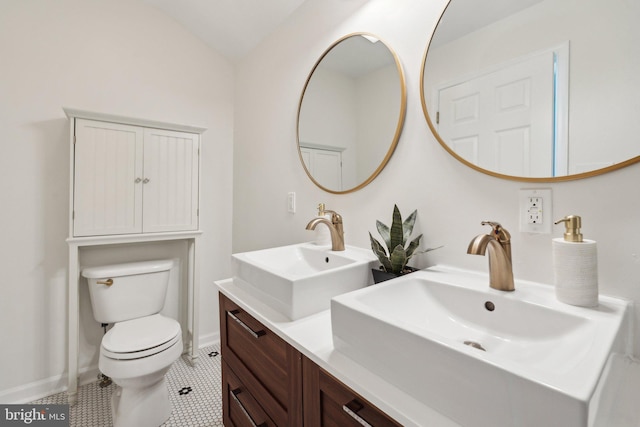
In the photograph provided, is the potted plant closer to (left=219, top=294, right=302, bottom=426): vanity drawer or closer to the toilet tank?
(left=219, top=294, right=302, bottom=426): vanity drawer

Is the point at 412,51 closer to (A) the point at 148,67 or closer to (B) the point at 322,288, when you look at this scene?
(B) the point at 322,288

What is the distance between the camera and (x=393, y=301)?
80 cm

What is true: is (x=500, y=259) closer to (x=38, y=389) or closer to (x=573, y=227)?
(x=573, y=227)

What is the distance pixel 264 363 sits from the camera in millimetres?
923

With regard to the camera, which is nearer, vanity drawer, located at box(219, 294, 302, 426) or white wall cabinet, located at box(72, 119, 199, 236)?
vanity drawer, located at box(219, 294, 302, 426)

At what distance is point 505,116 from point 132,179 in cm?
191

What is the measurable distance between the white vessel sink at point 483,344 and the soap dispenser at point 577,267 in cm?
3

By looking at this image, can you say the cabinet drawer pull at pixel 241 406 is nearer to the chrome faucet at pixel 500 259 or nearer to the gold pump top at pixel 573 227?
the chrome faucet at pixel 500 259

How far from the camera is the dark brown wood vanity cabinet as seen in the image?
0.63m

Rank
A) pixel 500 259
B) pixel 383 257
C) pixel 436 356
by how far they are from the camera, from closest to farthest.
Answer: pixel 436 356 → pixel 500 259 → pixel 383 257

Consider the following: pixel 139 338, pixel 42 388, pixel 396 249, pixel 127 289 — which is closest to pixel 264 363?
pixel 396 249

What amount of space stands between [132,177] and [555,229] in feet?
6.66

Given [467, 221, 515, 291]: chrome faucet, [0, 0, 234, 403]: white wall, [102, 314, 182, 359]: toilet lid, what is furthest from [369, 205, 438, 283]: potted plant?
[0, 0, 234, 403]: white wall

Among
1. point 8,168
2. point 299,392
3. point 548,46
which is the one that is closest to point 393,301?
point 299,392
